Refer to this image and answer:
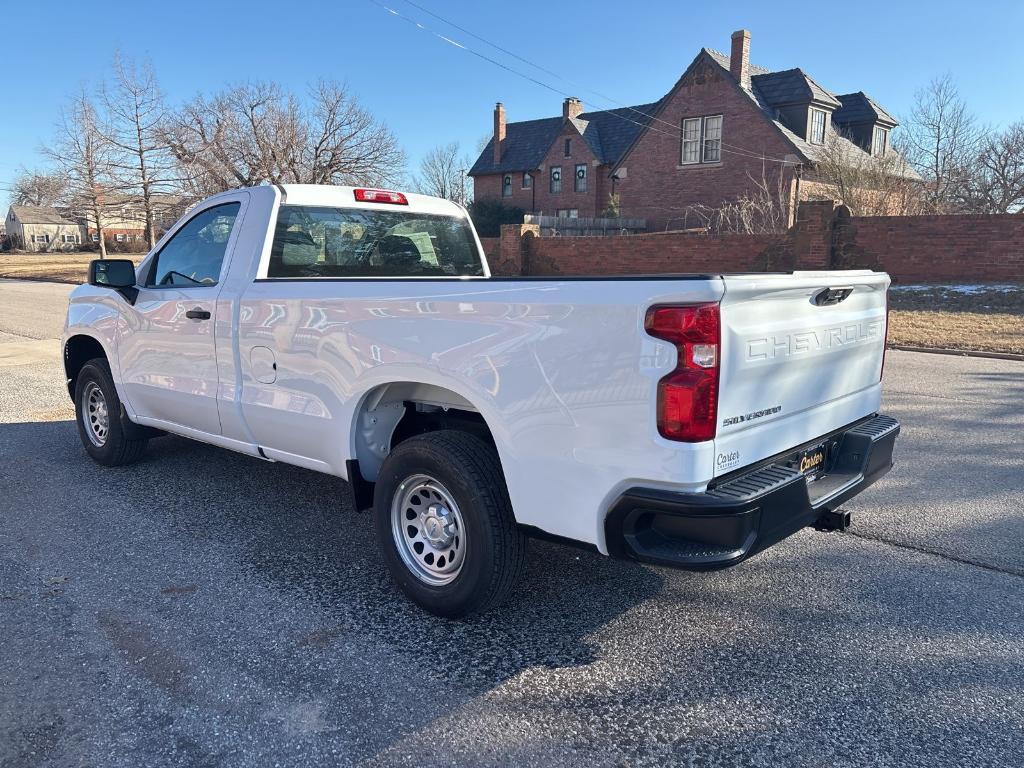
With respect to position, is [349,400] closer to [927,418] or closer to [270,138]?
[927,418]

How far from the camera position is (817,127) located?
33.3m

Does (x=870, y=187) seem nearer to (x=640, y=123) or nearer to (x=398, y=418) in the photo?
(x=640, y=123)

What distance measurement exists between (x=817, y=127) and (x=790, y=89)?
81.7 inches

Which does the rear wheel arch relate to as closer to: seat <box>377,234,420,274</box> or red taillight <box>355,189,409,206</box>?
seat <box>377,234,420,274</box>

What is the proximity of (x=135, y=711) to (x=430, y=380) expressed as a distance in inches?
65.7

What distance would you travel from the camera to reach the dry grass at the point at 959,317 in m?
12.2

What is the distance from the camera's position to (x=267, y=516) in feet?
16.0

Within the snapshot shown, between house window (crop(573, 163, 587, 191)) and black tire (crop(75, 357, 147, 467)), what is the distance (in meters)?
41.0

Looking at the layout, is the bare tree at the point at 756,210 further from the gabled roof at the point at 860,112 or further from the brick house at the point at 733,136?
the gabled roof at the point at 860,112

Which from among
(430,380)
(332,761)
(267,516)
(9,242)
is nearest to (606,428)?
(430,380)

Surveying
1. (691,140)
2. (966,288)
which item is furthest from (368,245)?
(691,140)

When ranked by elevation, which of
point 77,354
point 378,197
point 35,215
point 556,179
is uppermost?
point 35,215

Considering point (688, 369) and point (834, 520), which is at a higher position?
point (688, 369)

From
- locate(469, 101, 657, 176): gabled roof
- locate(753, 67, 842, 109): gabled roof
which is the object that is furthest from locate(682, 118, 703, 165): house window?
locate(469, 101, 657, 176): gabled roof
